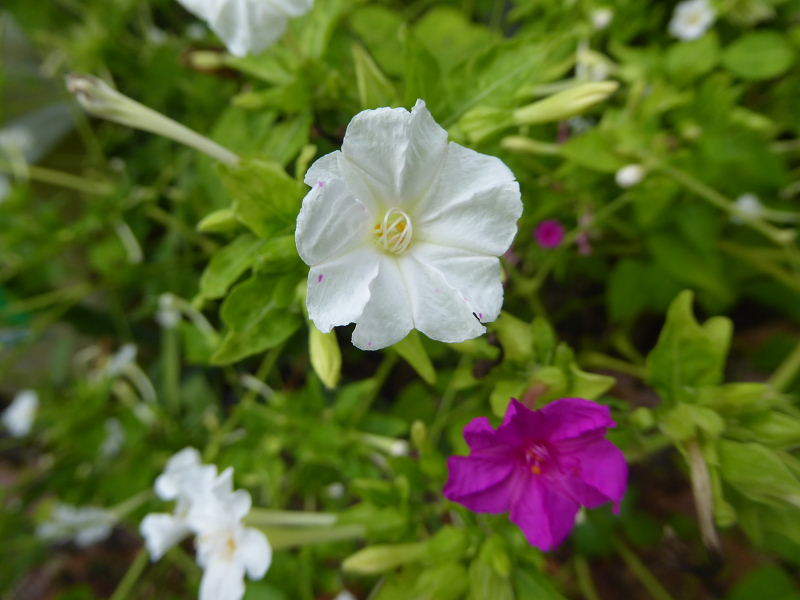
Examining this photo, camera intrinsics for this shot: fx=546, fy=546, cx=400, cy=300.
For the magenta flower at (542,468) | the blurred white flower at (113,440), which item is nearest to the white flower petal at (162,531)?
the magenta flower at (542,468)

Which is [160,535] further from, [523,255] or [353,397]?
[523,255]

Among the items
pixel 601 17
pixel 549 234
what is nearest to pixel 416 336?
pixel 549 234

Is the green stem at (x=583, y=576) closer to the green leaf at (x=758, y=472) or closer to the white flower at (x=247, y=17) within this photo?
the green leaf at (x=758, y=472)

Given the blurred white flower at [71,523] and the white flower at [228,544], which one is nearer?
the white flower at [228,544]

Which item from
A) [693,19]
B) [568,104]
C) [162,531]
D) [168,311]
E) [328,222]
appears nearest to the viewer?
[328,222]

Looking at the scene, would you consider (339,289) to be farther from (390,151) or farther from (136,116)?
(136,116)

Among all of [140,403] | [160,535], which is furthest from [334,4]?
[140,403]

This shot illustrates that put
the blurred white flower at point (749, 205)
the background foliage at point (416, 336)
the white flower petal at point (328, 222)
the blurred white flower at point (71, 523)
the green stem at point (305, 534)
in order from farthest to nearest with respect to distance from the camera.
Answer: the blurred white flower at point (71, 523), the blurred white flower at point (749, 205), the green stem at point (305, 534), the background foliage at point (416, 336), the white flower petal at point (328, 222)
